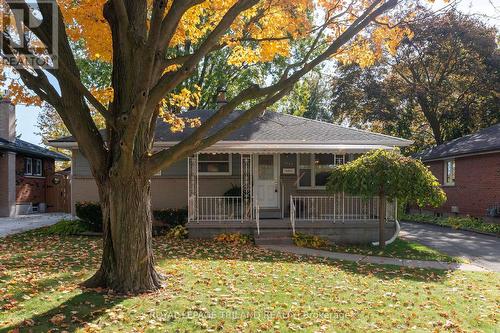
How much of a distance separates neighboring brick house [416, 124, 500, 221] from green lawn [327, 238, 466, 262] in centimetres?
778

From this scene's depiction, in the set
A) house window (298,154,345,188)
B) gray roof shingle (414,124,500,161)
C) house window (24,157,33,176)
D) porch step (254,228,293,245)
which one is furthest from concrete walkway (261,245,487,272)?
house window (24,157,33,176)

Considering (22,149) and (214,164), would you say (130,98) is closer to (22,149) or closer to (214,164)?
(214,164)

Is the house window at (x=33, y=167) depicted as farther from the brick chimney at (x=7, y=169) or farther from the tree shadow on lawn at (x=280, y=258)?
the tree shadow on lawn at (x=280, y=258)

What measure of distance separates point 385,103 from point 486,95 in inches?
266

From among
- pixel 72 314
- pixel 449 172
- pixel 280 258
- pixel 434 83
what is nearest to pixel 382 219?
pixel 280 258

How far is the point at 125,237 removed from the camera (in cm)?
636

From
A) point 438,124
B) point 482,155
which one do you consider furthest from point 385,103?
point 482,155

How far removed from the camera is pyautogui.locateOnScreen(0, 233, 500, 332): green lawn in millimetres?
5113

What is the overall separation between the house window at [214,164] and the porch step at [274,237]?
134 inches

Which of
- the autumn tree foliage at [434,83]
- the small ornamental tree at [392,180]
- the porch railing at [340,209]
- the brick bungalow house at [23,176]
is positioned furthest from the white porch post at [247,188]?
the autumn tree foliage at [434,83]

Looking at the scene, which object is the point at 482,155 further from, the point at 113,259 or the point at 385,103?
the point at 113,259

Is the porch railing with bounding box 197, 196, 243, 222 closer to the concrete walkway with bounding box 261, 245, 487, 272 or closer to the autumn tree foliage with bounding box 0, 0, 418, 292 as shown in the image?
the concrete walkway with bounding box 261, 245, 487, 272

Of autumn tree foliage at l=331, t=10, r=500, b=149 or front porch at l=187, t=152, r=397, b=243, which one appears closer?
A: front porch at l=187, t=152, r=397, b=243

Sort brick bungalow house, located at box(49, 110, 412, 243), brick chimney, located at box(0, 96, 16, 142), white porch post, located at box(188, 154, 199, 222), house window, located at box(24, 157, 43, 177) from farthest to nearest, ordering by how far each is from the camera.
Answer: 1. house window, located at box(24, 157, 43, 177)
2. brick chimney, located at box(0, 96, 16, 142)
3. brick bungalow house, located at box(49, 110, 412, 243)
4. white porch post, located at box(188, 154, 199, 222)
